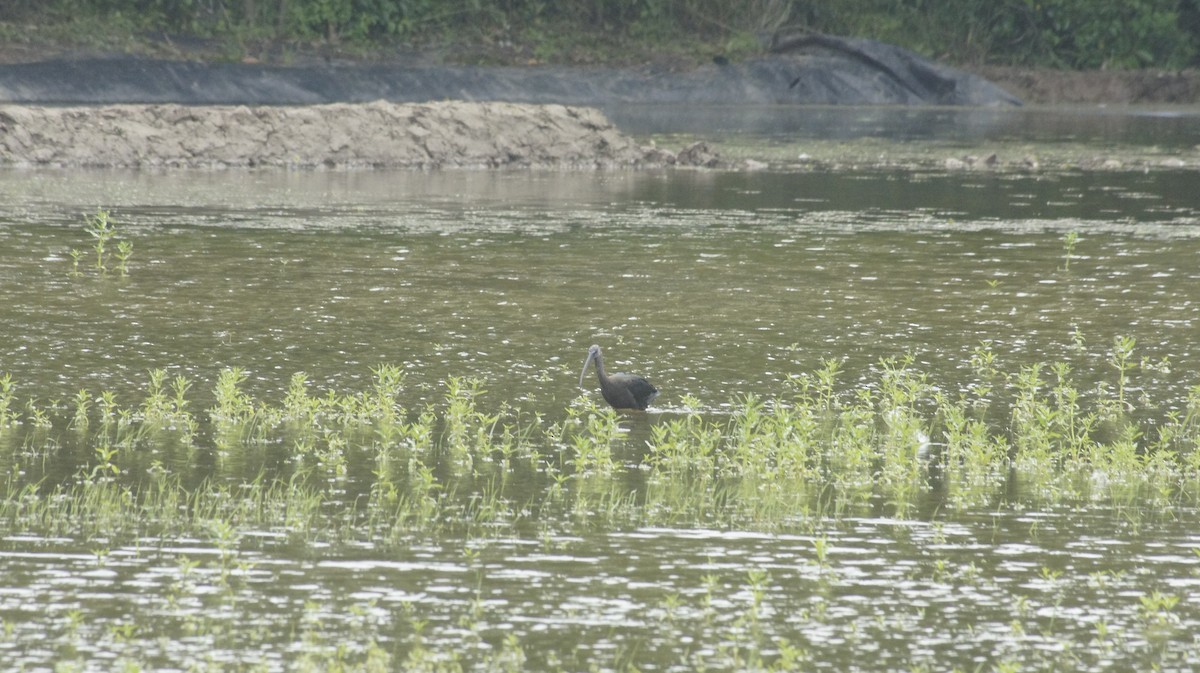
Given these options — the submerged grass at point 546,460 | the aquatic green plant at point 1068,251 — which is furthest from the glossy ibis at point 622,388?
the aquatic green plant at point 1068,251

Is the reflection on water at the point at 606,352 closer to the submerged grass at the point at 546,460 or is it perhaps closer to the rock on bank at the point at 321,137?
the submerged grass at the point at 546,460

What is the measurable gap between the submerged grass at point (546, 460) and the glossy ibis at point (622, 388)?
14 cm

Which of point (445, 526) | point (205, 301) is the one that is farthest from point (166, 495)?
point (205, 301)

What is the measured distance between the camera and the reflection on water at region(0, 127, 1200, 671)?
24.3 feet

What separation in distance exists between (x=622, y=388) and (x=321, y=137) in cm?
2243

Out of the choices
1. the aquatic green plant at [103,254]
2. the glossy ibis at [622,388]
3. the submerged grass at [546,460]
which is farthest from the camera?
the aquatic green plant at [103,254]

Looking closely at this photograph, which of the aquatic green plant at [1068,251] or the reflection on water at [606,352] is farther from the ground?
the aquatic green plant at [1068,251]

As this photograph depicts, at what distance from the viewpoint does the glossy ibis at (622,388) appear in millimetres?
11852

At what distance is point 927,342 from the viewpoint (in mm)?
14969

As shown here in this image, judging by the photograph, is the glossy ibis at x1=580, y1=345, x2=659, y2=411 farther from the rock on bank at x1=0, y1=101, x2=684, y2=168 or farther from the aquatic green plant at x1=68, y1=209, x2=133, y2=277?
the rock on bank at x1=0, y1=101, x2=684, y2=168

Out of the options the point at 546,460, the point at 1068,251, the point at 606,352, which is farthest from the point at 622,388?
the point at 1068,251

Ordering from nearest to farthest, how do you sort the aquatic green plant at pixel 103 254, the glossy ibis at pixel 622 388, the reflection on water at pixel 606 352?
the reflection on water at pixel 606 352
the glossy ibis at pixel 622 388
the aquatic green plant at pixel 103 254

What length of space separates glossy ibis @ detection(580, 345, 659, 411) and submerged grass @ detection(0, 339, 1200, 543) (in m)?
0.14

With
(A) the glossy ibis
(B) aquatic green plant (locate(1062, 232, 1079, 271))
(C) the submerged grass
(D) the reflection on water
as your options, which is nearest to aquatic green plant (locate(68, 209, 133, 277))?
(D) the reflection on water
